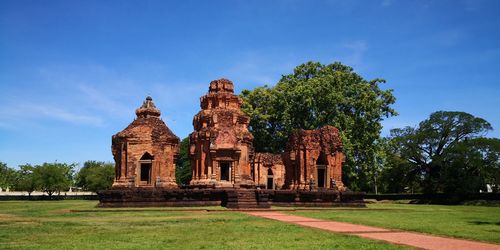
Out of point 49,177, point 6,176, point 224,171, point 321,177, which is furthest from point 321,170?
point 6,176

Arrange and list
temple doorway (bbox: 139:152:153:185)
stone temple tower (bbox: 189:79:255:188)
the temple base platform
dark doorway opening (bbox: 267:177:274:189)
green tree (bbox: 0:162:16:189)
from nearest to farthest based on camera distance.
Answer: the temple base platform < stone temple tower (bbox: 189:79:255:188) < temple doorway (bbox: 139:152:153:185) < dark doorway opening (bbox: 267:177:274:189) < green tree (bbox: 0:162:16:189)

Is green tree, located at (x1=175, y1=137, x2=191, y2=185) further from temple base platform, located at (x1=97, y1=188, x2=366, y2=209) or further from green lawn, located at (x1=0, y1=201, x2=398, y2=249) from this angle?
green lawn, located at (x1=0, y1=201, x2=398, y2=249)

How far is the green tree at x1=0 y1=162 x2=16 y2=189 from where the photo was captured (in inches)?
2889

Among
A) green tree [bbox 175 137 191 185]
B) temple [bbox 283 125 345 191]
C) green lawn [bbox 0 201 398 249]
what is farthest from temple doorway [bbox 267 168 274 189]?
green lawn [bbox 0 201 398 249]

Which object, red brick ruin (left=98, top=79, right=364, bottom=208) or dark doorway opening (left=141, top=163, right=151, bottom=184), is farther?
dark doorway opening (left=141, top=163, right=151, bottom=184)

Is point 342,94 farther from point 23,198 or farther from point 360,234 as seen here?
point 23,198

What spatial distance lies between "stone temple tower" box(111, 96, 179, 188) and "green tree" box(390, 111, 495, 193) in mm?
26675

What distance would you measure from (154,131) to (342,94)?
65.6 ft

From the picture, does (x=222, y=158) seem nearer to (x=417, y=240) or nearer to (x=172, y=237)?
(x=172, y=237)

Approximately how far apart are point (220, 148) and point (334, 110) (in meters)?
15.6

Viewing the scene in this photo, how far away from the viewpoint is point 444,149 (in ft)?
158

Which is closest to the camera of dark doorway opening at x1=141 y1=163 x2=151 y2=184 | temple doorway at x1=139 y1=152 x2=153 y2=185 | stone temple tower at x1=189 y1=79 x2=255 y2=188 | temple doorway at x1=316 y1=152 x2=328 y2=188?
stone temple tower at x1=189 y1=79 x2=255 y2=188

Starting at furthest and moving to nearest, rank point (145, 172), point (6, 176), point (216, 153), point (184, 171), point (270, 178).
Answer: point (6, 176) < point (184, 171) < point (270, 178) < point (145, 172) < point (216, 153)

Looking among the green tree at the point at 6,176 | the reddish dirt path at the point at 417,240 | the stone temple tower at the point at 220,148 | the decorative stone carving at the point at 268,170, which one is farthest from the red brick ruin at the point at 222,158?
the green tree at the point at 6,176
